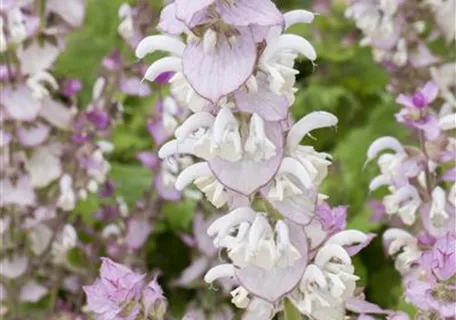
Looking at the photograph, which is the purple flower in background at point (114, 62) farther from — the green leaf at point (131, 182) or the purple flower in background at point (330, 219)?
the purple flower in background at point (330, 219)

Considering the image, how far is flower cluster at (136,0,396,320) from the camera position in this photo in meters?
0.85

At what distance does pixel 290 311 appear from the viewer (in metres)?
0.93

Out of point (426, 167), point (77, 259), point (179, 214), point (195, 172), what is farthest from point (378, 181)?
point (179, 214)

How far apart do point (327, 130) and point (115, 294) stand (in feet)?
4.57

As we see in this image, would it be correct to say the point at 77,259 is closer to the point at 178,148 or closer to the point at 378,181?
the point at 378,181

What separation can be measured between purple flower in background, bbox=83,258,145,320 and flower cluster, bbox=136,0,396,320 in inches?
3.1

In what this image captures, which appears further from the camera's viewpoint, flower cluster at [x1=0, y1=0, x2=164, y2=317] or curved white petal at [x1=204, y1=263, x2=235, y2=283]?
flower cluster at [x1=0, y1=0, x2=164, y2=317]

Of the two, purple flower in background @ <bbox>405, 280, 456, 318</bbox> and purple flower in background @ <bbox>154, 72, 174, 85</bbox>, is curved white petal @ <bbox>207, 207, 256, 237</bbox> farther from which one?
purple flower in background @ <bbox>154, 72, 174, 85</bbox>

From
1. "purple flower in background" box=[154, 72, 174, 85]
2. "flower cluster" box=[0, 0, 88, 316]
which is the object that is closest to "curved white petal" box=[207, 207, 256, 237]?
"purple flower in background" box=[154, 72, 174, 85]

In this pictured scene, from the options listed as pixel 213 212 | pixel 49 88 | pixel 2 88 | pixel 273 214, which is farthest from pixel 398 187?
pixel 49 88

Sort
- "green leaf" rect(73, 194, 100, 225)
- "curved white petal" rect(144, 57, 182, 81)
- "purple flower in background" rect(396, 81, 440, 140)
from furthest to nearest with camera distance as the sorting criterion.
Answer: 1. "green leaf" rect(73, 194, 100, 225)
2. "purple flower in background" rect(396, 81, 440, 140)
3. "curved white petal" rect(144, 57, 182, 81)

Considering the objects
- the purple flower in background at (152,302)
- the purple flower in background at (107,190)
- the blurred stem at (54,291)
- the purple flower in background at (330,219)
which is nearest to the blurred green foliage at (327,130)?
the purple flower in background at (107,190)

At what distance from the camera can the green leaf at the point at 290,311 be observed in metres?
0.93

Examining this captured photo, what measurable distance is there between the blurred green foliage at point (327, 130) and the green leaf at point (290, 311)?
752 mm
